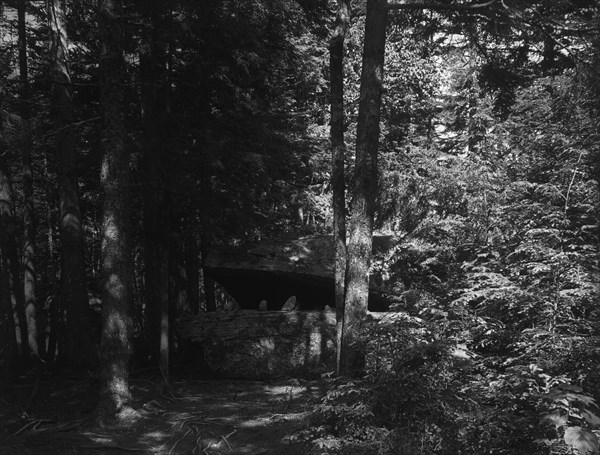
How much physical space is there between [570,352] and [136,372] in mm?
8947

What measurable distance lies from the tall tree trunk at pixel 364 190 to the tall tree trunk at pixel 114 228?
A: 3667 mm

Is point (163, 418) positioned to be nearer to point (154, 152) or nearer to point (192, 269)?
point (154, 152)

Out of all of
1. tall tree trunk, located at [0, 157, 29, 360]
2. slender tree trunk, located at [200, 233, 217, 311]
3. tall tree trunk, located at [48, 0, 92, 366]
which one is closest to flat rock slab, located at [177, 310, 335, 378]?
tall tree trunk, located at [48, 0, 92, 366]

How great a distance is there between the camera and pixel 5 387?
10766mm

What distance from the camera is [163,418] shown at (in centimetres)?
878

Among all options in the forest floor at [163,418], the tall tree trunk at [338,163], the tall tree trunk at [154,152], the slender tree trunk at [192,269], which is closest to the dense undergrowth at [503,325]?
the forest floor at [163,418]

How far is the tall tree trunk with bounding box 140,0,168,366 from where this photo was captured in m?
11.0

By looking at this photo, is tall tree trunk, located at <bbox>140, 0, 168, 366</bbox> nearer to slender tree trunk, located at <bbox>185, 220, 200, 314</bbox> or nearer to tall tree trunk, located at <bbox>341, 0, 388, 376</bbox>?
slender tree trunk, located at <bbox>185, 220, 200, 314</bbox>

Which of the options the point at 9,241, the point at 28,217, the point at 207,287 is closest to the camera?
the point at 9,241

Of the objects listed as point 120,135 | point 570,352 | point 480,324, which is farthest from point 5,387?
point 570,352

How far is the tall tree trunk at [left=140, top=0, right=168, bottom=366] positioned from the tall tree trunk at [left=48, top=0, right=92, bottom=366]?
1553 millimetres

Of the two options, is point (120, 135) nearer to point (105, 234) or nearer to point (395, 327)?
point (105, 234)

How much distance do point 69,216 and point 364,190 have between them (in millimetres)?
6701

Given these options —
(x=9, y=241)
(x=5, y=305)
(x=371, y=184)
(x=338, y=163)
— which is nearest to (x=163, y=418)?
(x=371, y=184)
